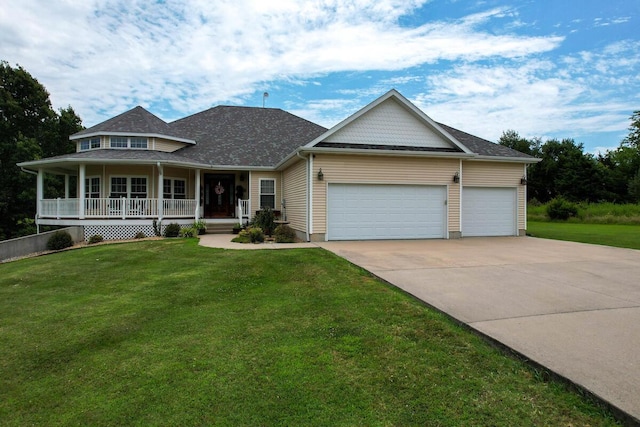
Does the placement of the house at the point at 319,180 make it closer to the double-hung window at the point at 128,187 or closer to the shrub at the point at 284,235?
the double-hung window at the point at 128,187

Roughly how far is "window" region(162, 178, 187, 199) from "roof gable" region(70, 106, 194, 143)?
2.35 m

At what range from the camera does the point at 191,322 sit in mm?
4965

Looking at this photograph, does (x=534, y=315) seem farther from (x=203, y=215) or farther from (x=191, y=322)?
(x=203, y=215)

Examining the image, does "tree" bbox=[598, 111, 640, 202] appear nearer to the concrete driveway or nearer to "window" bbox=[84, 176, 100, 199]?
the concrete driveway

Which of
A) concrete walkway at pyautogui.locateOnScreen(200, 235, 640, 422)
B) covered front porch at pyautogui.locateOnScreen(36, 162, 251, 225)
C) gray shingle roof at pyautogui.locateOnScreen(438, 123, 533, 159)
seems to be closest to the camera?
concrete walkway at pyautogui.locateOnScreen(200, 235, 640, 422)

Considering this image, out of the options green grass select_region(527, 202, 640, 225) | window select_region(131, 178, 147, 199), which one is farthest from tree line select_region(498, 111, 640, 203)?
window select_region(131, 178, 147, 199)

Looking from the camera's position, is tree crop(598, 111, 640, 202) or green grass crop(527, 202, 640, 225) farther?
tree crop(598, 111, 640, 202)

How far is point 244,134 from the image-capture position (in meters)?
20.6

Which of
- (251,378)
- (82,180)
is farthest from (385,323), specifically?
(82,180)

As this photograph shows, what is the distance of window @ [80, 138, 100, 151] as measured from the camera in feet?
57.6

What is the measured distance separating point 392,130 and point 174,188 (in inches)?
412

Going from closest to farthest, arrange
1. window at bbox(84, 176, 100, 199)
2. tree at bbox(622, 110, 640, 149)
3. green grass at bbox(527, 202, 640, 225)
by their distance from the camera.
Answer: window at bbox(84, 176, 100, 199) < green grass at bbox(527, 202, 640, 225) < tree at bbox(622, 110, 640, 149)

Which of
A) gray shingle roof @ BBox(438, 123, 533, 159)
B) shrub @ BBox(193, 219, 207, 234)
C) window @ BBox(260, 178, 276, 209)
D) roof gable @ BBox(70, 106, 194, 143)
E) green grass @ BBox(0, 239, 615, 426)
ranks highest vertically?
roof gable @ BBox(70, 106, 194, 143)

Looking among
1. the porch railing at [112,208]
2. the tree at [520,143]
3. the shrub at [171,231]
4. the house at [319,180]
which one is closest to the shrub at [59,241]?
the house at [319,180]
